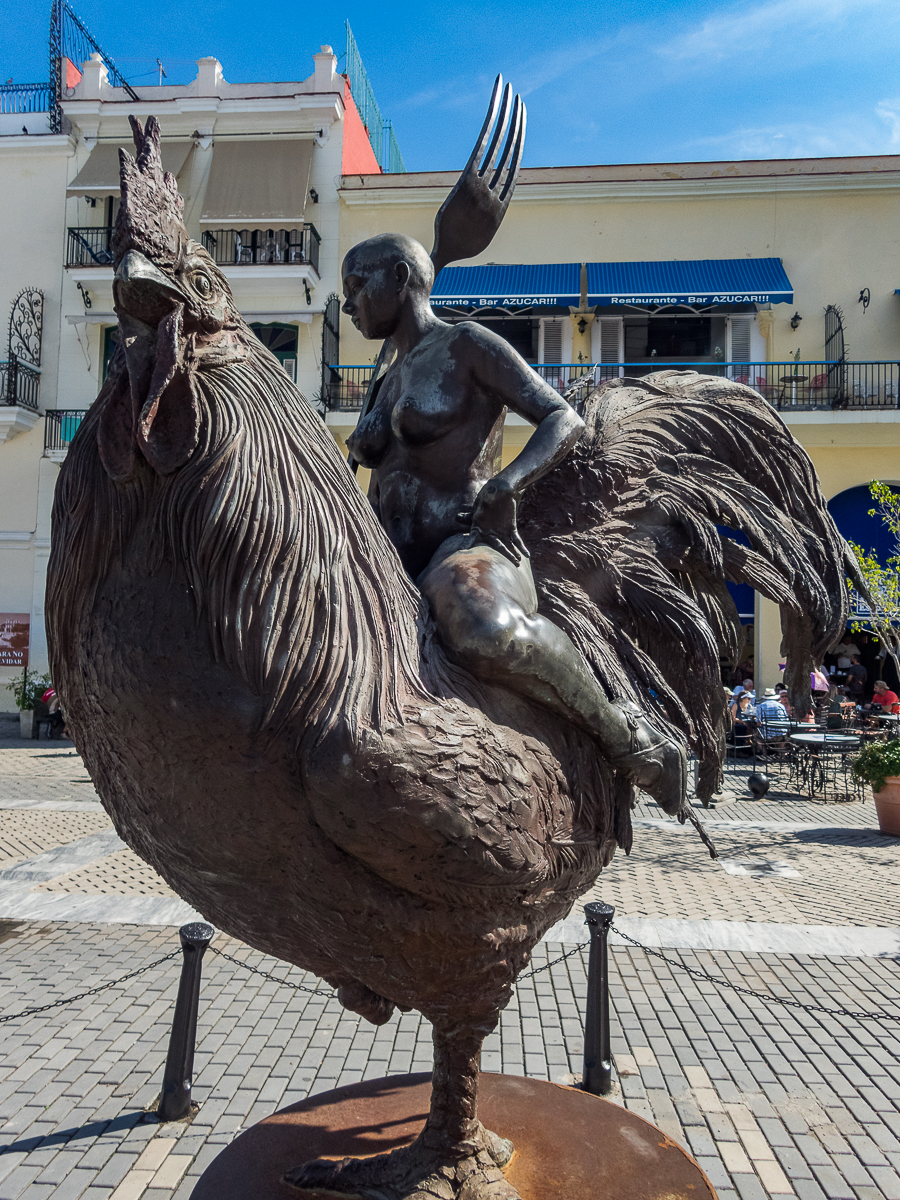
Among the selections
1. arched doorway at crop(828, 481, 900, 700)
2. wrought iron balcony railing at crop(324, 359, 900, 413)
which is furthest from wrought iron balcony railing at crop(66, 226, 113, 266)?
arched doorway at crop(828, 481, 900, 700)

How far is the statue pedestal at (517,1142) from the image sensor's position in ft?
8.55

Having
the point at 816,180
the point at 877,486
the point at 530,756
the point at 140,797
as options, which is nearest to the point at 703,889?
the point at 530,756

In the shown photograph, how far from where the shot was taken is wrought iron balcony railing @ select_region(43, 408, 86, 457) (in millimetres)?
18188

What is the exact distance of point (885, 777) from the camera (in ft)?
31.3

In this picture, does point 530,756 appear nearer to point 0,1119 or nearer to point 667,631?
point 667,631

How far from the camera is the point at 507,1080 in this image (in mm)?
3391

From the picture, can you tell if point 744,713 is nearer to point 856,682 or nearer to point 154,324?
point 856,682

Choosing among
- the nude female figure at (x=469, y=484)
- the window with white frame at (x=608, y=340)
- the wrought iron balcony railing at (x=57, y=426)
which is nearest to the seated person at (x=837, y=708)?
the window with white frame at (x=608, y=340)

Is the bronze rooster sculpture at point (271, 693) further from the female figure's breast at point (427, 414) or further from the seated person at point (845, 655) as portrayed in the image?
the seated person at point (845, 655)

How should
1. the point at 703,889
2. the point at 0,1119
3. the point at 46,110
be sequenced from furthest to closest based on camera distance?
the point at 46,110, the point at 703,889, the point at 0,1119

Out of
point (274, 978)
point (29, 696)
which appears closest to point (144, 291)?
point (274, 978)

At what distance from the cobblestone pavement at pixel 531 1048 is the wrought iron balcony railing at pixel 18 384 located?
13.3 meters

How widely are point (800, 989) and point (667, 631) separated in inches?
146

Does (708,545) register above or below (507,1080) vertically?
above
